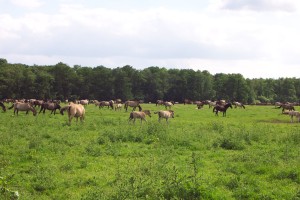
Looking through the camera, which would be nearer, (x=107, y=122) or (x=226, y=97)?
(x=107, y=122)

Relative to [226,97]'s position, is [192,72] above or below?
above

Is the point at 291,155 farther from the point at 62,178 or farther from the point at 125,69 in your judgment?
the point at 125,69

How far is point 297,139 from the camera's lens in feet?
67.4

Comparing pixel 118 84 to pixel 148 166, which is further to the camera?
pixel 118 84

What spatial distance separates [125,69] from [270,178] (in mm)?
102740

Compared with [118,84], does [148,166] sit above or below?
below

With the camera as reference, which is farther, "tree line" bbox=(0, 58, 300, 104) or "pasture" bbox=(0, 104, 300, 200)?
"tree line" bbox=(0, 58, 300, 104)

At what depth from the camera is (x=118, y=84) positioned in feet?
349

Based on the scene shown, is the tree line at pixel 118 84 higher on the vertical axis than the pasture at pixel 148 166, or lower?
higher

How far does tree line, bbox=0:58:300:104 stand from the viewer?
8869 cm

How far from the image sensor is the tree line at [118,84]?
291 ft

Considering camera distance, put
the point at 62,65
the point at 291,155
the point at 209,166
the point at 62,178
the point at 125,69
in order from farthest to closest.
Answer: the point at 125,69
the point at 62,65
the point at 291,155
the point at 209,166
the point at 62,178

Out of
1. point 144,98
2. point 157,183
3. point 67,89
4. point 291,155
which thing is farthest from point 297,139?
point 144,98

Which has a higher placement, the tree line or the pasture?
the tree line
